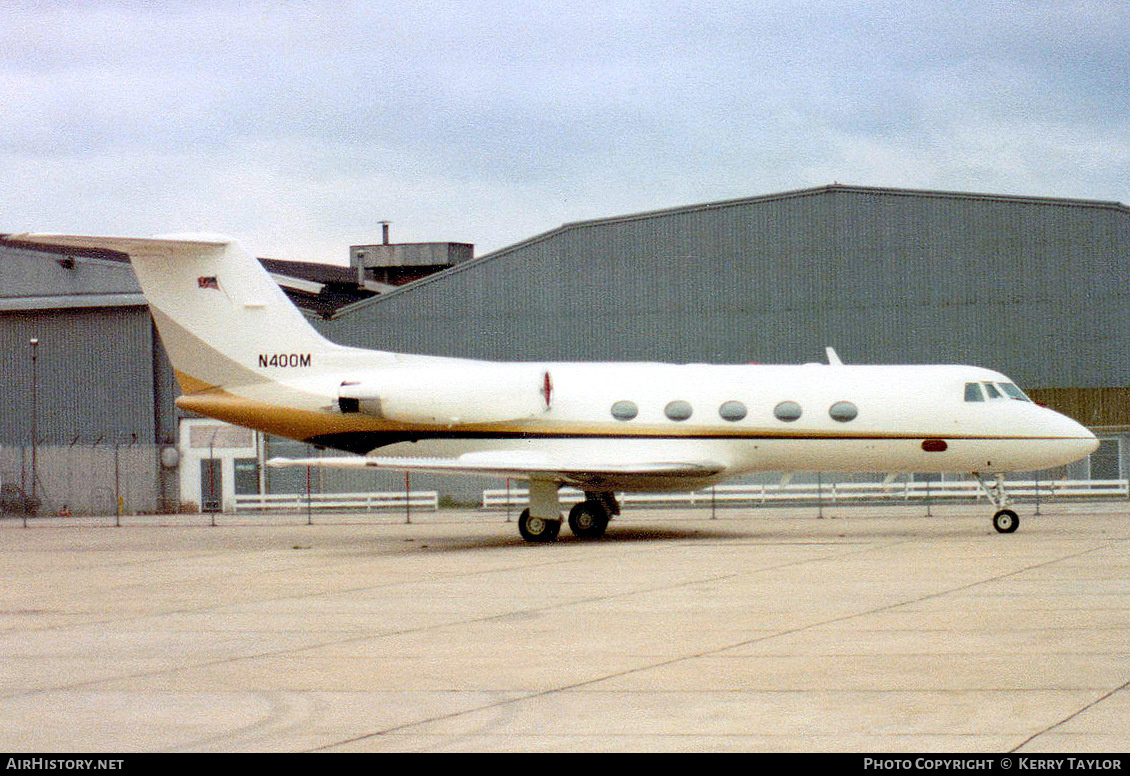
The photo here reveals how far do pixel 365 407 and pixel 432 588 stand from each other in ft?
27.5

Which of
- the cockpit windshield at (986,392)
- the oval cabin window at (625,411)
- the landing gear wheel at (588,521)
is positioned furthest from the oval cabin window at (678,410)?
the cockpit windshield at (986,392)

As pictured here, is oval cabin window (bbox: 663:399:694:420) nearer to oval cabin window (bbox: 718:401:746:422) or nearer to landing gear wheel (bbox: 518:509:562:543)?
oval cabin window (bbox: 718:401:746:422)

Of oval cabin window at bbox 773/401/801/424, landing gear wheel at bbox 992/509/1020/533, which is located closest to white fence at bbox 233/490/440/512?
oval cabin window at bbox 773/401/801/424

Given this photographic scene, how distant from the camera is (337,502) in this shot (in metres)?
40.6

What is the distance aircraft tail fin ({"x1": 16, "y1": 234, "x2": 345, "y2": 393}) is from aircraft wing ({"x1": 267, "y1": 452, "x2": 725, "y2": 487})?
2.12 meters

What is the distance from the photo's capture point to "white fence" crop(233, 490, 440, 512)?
40.3 m

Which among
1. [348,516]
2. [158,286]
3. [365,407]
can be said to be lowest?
[348,516]

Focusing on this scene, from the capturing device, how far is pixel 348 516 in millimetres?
37625

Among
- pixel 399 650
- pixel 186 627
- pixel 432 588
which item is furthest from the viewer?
pixel 432 588

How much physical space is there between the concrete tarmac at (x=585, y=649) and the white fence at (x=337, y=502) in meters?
17.6

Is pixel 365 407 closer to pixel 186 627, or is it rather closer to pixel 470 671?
pixel 186 627

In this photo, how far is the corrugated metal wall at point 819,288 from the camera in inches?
1502

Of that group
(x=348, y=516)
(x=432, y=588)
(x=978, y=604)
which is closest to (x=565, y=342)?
(x=348, y=516)
